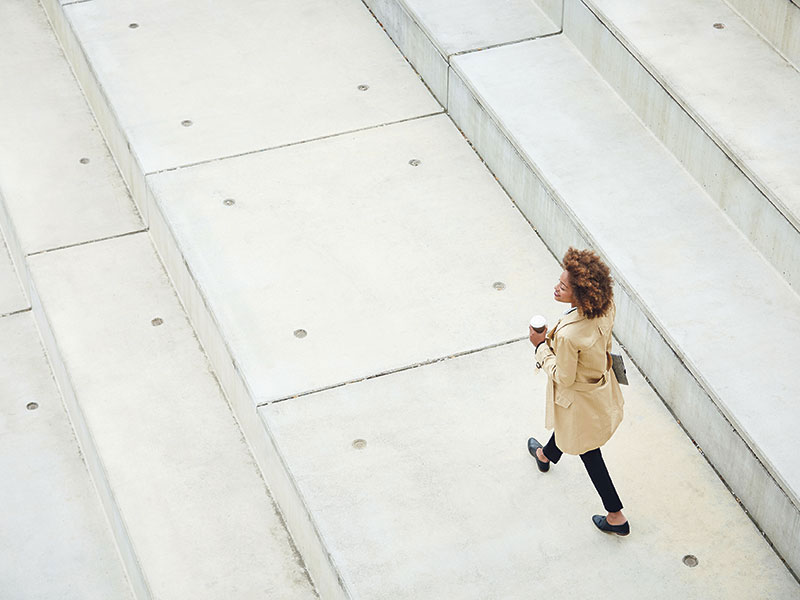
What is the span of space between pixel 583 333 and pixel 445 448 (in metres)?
0.91

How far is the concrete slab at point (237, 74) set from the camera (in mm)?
5949

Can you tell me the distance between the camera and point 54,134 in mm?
6477

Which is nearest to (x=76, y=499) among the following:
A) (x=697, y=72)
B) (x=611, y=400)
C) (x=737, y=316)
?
(x=611, y=400)

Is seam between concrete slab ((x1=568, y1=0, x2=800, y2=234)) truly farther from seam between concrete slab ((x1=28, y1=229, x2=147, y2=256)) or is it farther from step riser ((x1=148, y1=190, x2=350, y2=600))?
seam between concrete slab ((x1=28, y1=229, x2=147, y2=256))

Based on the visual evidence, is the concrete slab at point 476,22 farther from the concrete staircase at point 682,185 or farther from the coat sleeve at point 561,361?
the coat sleeve at point 561,361

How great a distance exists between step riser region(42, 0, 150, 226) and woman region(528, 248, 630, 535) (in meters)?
2.58

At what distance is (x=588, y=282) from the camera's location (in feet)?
12.2

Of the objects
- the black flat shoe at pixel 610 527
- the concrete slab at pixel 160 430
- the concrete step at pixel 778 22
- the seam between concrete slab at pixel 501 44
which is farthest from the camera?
the seam between concrete slab at pixel 501 44

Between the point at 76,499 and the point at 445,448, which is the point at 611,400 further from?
the point at 76,499

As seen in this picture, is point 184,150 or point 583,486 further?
point 184,150

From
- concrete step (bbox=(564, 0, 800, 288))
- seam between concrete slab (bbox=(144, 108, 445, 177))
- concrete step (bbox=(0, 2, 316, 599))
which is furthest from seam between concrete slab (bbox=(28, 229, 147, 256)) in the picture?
concrete step (bbox=(564, 0, 800, 288))

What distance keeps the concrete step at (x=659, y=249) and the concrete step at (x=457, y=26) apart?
107 millimetres

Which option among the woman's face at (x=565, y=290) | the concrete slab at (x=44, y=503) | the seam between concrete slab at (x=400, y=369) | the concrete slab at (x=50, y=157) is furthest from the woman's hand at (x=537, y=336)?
the concrete slab at (x=50, y=157)

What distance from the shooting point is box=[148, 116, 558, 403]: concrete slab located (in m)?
4.88
